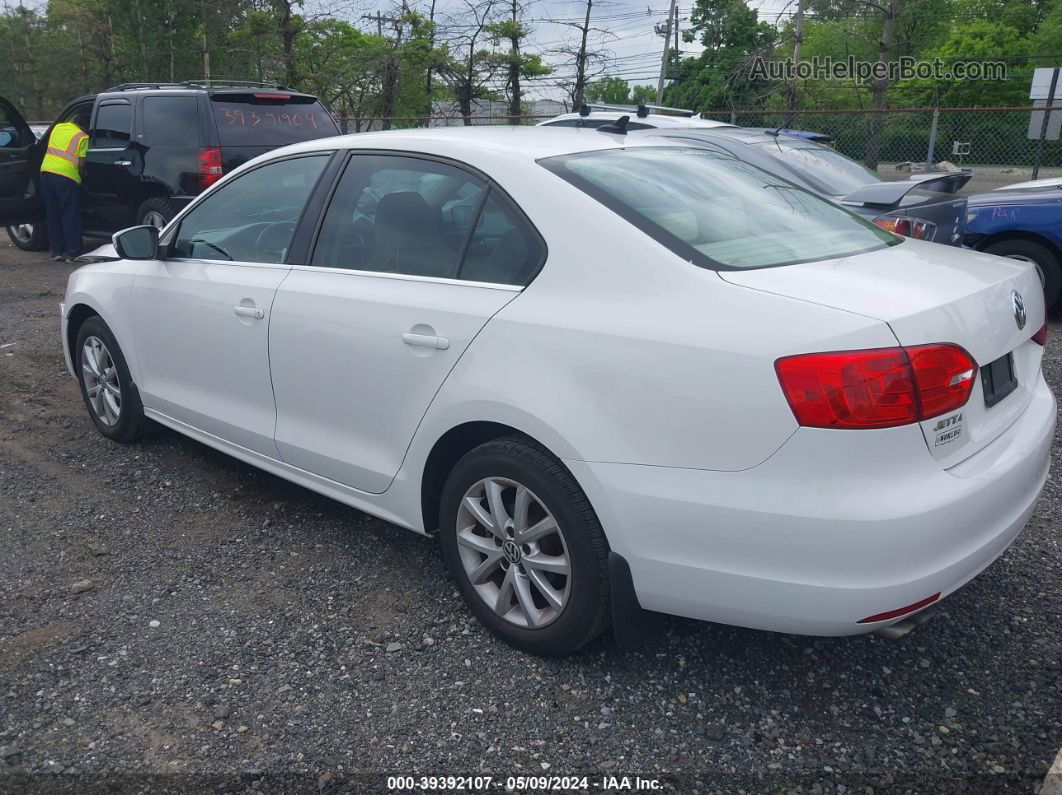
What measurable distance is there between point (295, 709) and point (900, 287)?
7.09 ft

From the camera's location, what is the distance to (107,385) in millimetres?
4910

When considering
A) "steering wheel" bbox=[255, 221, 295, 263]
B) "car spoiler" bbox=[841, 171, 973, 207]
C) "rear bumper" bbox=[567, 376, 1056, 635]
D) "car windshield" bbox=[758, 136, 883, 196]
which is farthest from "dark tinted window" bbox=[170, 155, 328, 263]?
"car windshield" bbox=[758, 136, 883, 196]

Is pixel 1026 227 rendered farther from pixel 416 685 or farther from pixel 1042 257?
pixel 416 685

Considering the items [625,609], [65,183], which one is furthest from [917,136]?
[625,609]

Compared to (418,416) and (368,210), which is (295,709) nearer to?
(418,416)

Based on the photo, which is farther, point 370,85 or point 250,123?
point 370,85

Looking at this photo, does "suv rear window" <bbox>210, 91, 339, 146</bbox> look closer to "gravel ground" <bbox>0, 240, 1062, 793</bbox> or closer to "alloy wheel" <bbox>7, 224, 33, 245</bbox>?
"alloy wheel" <bbox>7, 224, 33, 245</bbox>

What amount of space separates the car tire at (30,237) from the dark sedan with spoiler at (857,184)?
9.17 meters

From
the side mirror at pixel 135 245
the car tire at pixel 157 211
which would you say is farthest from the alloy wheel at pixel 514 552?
the car tire at pixel 157 211

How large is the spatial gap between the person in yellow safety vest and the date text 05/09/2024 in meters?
9.76

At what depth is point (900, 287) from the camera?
8.39 feet

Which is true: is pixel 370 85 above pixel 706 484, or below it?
above

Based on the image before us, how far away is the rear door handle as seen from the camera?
2.99 metres

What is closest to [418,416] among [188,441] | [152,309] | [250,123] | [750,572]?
[750,572]
